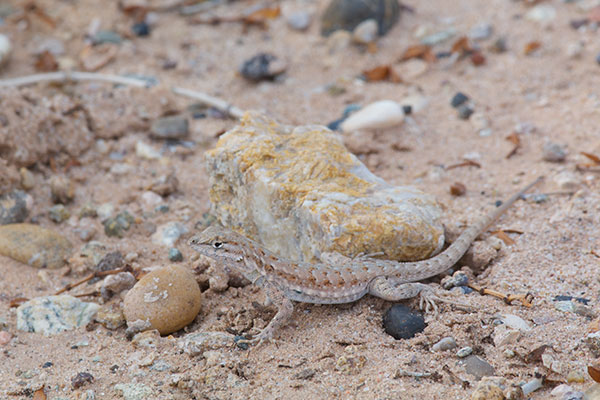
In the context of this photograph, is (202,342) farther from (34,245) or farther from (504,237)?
(504,237)

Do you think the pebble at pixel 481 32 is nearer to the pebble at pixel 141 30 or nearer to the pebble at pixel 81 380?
the pebble at pixel 141 30

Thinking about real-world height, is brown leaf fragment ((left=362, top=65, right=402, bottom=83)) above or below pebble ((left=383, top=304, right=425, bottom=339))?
above

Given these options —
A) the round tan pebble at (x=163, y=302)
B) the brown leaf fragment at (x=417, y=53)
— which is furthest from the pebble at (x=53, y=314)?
the brown leaf fragment at (x=417, y=53)

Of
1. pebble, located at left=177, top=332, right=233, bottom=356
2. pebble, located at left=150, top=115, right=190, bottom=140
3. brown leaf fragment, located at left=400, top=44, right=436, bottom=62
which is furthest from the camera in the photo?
brown leaf fragment, located at left=400, top=44, right=436, bottom=62

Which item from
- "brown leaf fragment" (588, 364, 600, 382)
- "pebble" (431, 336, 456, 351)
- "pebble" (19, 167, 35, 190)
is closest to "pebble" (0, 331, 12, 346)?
"pebble" (19, 167, 35, 190)

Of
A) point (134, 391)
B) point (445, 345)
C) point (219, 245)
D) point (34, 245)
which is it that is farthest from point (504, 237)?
point (34, 245)

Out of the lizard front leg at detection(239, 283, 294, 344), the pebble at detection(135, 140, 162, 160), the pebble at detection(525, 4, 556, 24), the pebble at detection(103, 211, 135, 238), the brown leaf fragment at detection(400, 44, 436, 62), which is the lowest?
the pebble at detection(103, 211, 135, 238)

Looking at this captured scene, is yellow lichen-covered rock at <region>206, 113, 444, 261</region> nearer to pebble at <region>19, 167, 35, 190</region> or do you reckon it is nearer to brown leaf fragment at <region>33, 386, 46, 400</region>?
brown leaf fragment at <region>33, 386, 46, 400</region>

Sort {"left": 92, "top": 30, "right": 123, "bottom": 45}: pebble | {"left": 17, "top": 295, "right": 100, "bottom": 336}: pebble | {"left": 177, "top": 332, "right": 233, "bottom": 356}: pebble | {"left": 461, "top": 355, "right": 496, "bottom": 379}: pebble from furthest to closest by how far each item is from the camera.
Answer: {"left": 92, "top": 30, "right": 123, "bottom": 45}: pebble < {"left": 17, "top": 295, "right": 100, "bottom": 336}: pebble < {"left": 177, "top": 332, "right": 233, "bottom": 356}: pebble < {"left": 461, "top": 355, "right": 496, "bottom": 379}: pebble
